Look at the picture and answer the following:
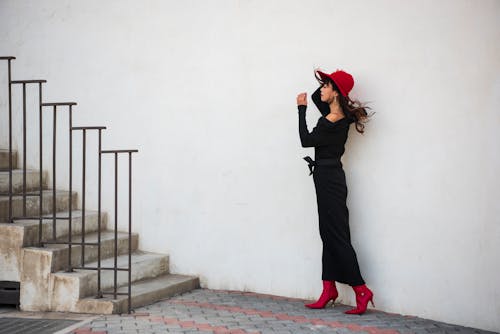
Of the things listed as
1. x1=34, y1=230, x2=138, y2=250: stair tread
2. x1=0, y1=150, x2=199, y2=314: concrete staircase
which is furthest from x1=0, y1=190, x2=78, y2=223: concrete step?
x1=34, y1=230, x2=138, y2=250: stair tread

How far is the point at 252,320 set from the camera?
5750 millimetres

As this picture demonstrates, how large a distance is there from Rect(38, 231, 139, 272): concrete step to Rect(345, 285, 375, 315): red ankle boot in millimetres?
2377

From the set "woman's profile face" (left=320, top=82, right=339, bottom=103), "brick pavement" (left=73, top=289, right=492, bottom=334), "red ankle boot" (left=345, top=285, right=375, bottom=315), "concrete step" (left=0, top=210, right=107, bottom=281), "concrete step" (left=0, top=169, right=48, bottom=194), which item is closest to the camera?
"brick pavement" (left=73, top=289, right=492, bottom=334)

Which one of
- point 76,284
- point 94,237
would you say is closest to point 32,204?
point 94,237

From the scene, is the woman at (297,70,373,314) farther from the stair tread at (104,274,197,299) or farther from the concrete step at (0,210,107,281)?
the concrete step at (0,210,107,281)

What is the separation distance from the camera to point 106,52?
747 cm

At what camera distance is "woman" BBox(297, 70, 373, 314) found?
5934 mm

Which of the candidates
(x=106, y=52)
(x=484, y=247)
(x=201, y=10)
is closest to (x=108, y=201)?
(x=106, y=52)

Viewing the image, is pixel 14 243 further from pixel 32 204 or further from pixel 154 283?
pixel 154 283

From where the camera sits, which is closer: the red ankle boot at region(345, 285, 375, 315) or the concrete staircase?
the red ankle boot at region(345, 285, 375, 315)

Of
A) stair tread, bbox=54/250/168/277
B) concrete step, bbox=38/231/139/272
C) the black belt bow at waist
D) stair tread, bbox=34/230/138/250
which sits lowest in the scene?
stair tread, bbox=54/250/168/277

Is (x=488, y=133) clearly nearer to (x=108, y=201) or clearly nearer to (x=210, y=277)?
(x=210, y=277)

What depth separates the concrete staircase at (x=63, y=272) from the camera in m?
6.01

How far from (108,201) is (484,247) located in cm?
379
